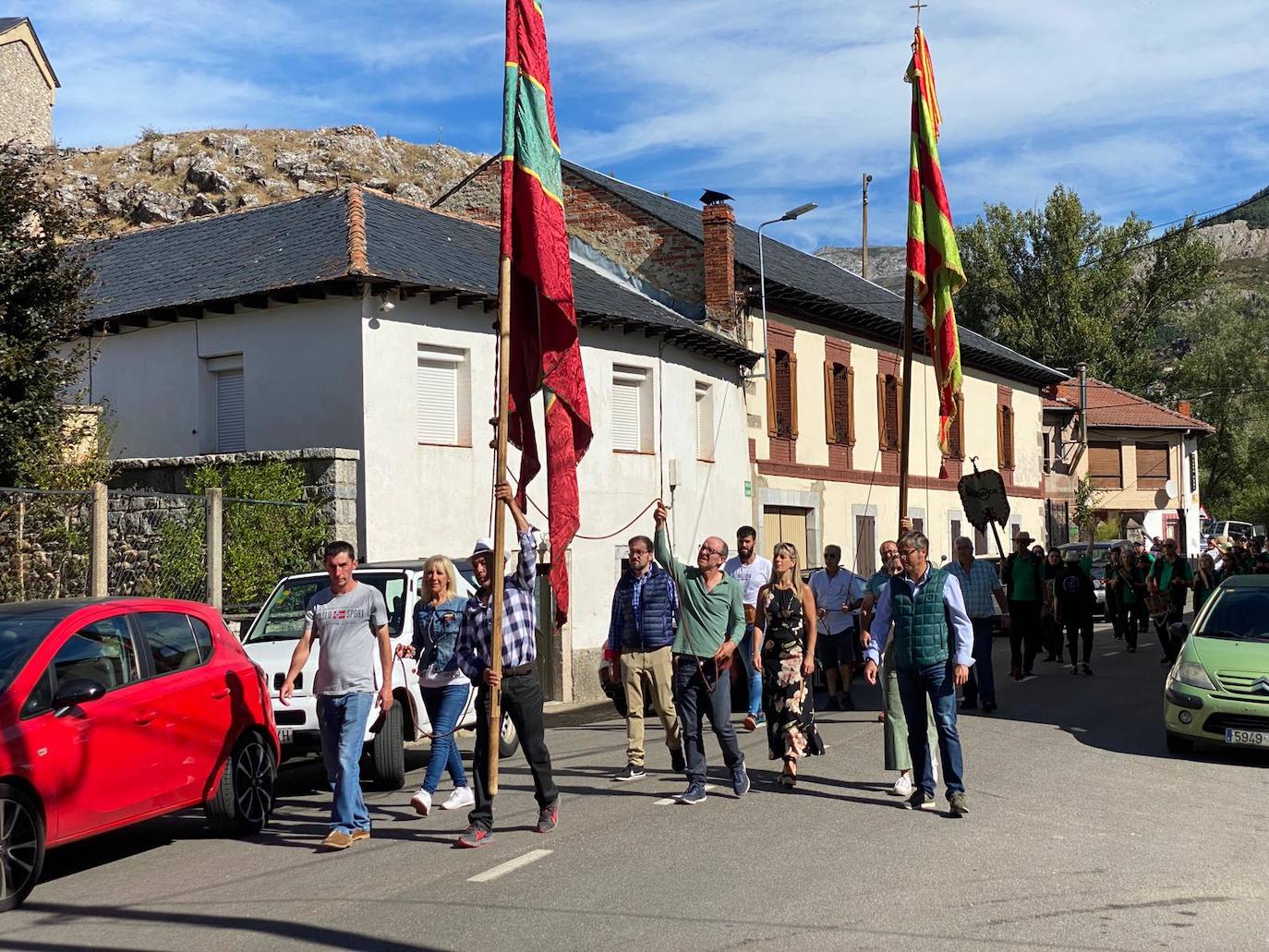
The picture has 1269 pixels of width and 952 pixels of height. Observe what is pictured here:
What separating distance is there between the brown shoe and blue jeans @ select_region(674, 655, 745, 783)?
2.49m

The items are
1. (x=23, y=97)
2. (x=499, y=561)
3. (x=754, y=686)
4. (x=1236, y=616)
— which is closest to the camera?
(x=499, y=561)

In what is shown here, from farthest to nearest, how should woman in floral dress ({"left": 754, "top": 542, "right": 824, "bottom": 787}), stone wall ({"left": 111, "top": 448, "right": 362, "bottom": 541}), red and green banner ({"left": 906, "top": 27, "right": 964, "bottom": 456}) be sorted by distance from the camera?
stone wall ({"left": 111, "top": 448, "right": 362, "bottom": 541})
red and green banner ({"left": 906, "top": 27, "right": 964, "bottom": 456})
woman in floral dress ({"left": 754, "top": 542, "right": 824, "bottom": 787})

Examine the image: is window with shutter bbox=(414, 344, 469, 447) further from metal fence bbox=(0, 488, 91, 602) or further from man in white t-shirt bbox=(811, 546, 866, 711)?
man in white t-shirt bbox=(811, 546, 866, 711)

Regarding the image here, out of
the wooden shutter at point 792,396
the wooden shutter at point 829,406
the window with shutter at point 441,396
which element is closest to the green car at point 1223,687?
the window with shutter at point 441,396

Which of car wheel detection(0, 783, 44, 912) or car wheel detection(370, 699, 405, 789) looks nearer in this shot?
car wheel detection(0, 783, 44, 912)

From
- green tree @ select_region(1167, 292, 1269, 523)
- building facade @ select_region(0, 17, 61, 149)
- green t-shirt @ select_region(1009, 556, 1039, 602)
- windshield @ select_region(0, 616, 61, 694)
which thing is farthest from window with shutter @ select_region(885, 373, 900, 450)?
building facade @ select_region(0, 17, 61, 149)

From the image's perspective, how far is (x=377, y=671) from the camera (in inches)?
459

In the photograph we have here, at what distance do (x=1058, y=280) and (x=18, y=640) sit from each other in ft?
192

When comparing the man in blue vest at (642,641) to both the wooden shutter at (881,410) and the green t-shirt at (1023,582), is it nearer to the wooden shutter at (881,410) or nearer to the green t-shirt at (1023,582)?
the green t-shirt at (1023,582)

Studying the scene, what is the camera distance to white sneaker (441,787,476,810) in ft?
32.7

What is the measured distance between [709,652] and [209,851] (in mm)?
3576

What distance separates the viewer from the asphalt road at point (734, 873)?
6.41 meters

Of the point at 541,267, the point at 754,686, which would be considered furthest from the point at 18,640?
the point at 754,686

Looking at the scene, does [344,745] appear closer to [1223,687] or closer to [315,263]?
[1223,687]
